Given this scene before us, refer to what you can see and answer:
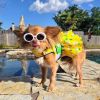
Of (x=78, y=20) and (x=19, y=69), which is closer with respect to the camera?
(x=19, y=69)

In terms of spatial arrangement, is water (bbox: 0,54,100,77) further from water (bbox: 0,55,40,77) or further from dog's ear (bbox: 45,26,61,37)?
dog's ear (bbox: 45,26,61,37)

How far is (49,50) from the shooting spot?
5012 mm

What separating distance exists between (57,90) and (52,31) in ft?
3.45

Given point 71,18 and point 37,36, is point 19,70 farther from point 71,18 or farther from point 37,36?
point 71,18

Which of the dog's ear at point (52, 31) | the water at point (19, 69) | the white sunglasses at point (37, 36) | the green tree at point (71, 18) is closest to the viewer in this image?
the white sunglasses at point (37, 36)

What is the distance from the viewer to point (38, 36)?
4.72 meters

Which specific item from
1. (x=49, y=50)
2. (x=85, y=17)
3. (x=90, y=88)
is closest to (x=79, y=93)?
(x=90, y=88)

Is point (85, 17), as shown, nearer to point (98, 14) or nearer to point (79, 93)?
point (98, 14)

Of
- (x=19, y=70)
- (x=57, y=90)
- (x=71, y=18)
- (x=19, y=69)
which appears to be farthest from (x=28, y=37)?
(x=71, y=18)

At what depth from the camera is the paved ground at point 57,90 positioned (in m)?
4.75

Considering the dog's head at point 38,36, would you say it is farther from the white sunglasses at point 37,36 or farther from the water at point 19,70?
the water at point 19,70

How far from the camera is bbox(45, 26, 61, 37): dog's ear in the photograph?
4.84 metres

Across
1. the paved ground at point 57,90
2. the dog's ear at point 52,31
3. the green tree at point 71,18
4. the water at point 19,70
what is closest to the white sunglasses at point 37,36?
the dog's ear at point 52,31

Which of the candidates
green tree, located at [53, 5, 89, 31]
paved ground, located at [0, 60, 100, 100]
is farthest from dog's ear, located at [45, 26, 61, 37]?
green tree, located at [53, 5, 89, 31]
